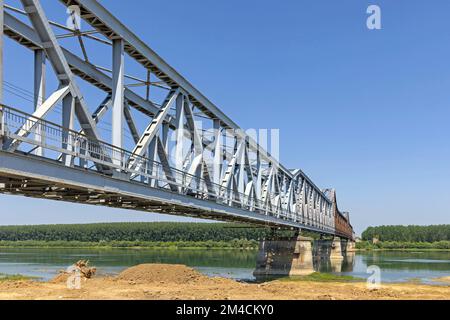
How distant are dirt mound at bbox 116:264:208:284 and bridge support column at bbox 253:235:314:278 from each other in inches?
969

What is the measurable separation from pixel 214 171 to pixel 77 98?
61.5 ft

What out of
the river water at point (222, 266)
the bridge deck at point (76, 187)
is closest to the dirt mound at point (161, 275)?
the bridge deck at point (76, 187)

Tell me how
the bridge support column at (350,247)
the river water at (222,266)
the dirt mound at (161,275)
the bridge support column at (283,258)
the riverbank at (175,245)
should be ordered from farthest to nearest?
1. the riverbank at (175,245)
2. the bridge support column at (350,247)
3. the bridge support column at (283,258)
4. the river water at (222,266)
5. the dirt mound at (161,275)

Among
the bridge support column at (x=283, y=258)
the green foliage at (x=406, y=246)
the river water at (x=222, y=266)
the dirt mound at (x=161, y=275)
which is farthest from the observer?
the green foliage at (x=406, y=246)

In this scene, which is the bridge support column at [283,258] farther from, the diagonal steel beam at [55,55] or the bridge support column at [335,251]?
the bridge support column at [335,251]

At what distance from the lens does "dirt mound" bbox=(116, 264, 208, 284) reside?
35812 millimetres

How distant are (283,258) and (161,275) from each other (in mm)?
29120

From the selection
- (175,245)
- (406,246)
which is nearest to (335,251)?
(175,245)

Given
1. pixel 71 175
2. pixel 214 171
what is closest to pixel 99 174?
pixel 71 175

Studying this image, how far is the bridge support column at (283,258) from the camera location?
61.8 meters

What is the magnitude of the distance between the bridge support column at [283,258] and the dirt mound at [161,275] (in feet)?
80.8

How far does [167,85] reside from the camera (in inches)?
1183

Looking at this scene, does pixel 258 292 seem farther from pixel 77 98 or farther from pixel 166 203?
pixel 77 98

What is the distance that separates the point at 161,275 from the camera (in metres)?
36.6
